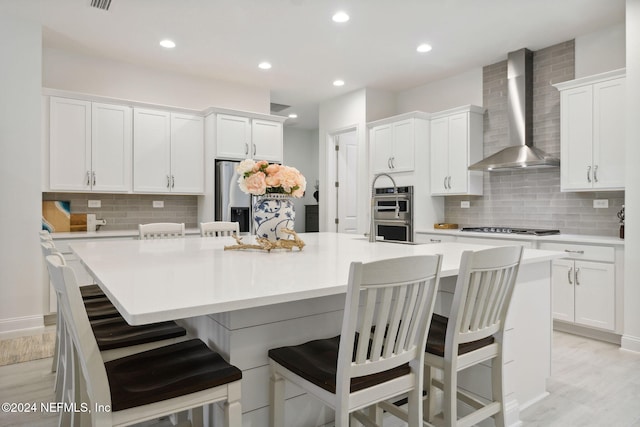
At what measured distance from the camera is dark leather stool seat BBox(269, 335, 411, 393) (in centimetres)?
129

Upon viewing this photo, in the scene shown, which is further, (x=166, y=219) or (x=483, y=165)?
(x=166, y=219)

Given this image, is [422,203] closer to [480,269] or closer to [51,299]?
[480,269]

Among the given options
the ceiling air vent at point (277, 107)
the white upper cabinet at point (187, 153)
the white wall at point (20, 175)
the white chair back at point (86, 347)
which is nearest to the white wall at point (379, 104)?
the ceiling air vent at point (277, 107)

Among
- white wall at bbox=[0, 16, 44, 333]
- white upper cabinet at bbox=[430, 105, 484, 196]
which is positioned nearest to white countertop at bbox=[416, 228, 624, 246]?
white upper cabinet at bbox=[430, 105, 484, 196]

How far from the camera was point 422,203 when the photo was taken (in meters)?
5.14

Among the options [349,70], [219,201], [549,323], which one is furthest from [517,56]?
[219,201]

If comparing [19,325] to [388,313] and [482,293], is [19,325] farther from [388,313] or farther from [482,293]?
[482,293]

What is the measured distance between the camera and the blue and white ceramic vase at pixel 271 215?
2.34 meters

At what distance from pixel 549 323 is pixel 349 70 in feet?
Result: 12.5

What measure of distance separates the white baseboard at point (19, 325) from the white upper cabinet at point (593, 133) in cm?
509

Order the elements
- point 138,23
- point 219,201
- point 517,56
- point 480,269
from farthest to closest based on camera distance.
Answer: point 219,201, point 517,56, point 138,23, point 480,269

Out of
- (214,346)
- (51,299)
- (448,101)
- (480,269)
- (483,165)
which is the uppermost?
(448,101)

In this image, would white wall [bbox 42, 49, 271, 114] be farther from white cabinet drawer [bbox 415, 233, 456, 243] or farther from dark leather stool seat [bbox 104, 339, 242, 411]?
dark leather stool seat [bbox 104, 339, 242, 411]

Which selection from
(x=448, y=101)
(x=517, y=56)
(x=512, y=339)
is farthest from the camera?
(x=448, y=101)
